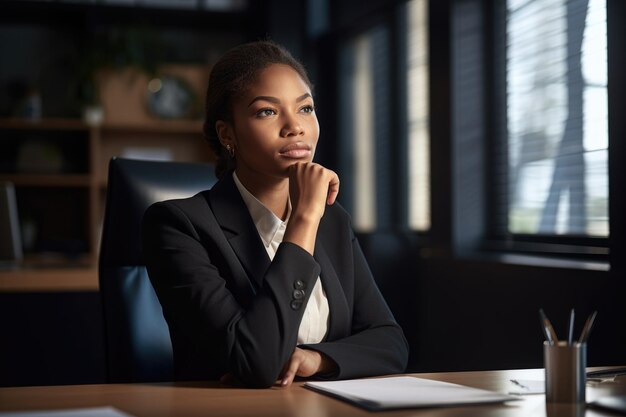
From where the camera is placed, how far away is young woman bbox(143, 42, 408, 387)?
137 centimetres

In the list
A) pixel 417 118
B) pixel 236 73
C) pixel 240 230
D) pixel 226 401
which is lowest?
pixel 226 401

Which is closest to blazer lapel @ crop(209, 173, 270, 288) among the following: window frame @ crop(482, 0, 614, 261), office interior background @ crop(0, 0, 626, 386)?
office interior background @ crop(0, 0, 626, 386)

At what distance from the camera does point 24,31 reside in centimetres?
573

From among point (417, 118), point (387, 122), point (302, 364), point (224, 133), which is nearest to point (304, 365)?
point (302, 364)

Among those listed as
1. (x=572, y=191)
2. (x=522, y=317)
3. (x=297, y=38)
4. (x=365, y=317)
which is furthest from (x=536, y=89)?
(x=297, y=38)

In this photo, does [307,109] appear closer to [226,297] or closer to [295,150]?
[295,150]

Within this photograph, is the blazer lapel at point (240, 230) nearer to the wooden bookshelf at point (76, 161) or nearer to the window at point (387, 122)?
the window at point (387, 122)

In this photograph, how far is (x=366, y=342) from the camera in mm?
1553

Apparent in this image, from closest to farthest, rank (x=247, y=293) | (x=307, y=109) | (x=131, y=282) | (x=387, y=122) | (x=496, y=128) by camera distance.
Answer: (x=247, y=293) → (x=307, y=109) → (x=131, y=282) → (x=496, y=128) → (x=387, y=122)

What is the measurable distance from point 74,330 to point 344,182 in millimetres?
2336

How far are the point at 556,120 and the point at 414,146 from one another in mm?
1357

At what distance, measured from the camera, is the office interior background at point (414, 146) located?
287cm

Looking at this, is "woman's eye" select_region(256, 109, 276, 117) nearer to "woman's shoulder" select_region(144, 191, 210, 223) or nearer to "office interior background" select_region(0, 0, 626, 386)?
"woman's shoulder" select_region(144, 191, 210, 223)

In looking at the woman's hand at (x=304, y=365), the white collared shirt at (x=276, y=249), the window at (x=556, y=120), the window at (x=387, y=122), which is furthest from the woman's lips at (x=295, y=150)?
the window at (x=387, y=122)
